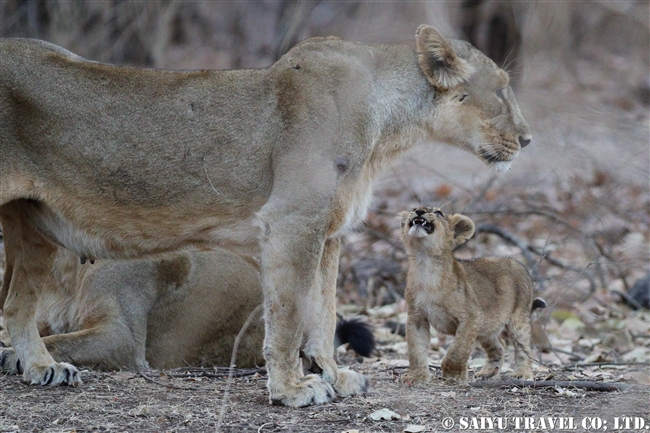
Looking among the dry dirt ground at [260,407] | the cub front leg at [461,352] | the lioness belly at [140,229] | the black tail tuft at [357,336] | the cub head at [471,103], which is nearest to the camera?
the dry dirt ground at [260,407]

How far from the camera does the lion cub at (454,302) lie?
5.86 meters

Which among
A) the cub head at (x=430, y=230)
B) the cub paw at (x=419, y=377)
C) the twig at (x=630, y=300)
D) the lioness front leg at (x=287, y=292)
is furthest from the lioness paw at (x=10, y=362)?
the twig at (x=630, y=300)

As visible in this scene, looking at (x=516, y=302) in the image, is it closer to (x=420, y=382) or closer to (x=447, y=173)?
(x=420, y=382)

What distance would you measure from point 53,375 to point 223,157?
→ 1.62 metres

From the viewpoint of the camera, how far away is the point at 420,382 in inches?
229

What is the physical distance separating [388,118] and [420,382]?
62.5 inches

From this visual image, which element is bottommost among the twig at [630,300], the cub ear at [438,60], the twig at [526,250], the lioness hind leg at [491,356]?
the lioness hind leg at [491,356]

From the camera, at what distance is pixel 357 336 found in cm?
657

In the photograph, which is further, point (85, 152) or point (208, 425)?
point (85, 152)

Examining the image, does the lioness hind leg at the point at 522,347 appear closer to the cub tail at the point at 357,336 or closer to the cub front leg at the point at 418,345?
the cub front leg at the point at 418,345

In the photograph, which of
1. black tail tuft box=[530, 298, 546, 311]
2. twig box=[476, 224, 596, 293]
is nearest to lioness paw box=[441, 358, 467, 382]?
black tail tuft box=[530, 298, 546, 311]

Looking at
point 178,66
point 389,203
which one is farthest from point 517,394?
point 178,66

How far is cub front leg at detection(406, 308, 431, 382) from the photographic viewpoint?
19.1 ft

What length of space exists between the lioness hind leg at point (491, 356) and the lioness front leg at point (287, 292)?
139 centimetres
